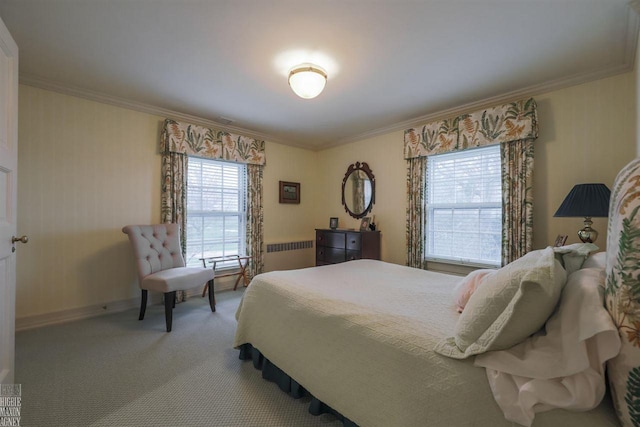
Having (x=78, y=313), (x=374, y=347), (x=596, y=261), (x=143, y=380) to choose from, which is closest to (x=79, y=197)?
(x=78, y=313)

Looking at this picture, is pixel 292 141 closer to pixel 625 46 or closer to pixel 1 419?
pixel 625 46

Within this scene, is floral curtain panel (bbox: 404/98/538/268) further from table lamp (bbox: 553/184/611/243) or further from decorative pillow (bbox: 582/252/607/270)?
decorative pillow (bbox: 582/252/607/270)

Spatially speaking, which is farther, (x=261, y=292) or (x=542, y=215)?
(x=542, y=215)

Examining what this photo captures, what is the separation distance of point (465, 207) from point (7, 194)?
158 inches

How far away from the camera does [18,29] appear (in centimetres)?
196

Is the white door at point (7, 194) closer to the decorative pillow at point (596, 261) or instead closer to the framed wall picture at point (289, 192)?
the decorative pillow at point (596, 261)

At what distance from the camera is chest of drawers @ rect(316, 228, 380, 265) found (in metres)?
3.87

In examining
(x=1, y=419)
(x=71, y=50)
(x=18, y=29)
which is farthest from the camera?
(x=71, y=50)

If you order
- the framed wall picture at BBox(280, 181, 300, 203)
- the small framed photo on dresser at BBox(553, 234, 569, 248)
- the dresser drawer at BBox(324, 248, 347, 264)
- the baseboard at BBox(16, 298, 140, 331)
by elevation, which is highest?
the framed wall picture at BBox(280, 181, 300, 203)

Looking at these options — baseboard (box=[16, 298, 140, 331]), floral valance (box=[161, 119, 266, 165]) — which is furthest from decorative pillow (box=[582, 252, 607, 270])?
baseboard (box=[16, 298, 140, 331])

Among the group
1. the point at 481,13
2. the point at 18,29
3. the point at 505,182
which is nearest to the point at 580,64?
the point at 505,182

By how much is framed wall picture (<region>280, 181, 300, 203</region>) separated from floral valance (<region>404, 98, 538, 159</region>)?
204 centimetres

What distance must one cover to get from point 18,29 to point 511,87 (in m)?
4.29

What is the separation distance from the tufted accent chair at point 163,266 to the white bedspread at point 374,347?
959mm
